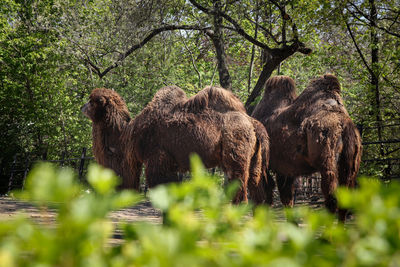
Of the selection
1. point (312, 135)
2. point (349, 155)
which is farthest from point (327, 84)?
point (349, 155)

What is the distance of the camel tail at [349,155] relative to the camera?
453 centimetres

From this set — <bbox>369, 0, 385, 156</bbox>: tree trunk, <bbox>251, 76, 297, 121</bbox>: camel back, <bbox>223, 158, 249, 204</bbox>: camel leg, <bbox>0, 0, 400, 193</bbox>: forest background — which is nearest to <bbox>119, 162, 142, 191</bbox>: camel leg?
<bbox>223, 158, 249, 204</bbox>: camel leg

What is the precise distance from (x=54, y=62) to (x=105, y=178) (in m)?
15.9

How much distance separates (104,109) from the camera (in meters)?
5.13

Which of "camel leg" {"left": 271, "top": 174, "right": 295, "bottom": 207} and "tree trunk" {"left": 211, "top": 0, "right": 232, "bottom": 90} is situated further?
"tree trunk" {"left": 211, "top": 0, "right": 232, "bottom": 90}

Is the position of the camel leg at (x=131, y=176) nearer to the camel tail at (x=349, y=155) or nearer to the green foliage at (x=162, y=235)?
the camel tail at (x=349, y=155)

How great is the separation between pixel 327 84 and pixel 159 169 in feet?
8.61

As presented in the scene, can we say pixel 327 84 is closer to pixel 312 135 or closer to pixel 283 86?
pixel 283 86

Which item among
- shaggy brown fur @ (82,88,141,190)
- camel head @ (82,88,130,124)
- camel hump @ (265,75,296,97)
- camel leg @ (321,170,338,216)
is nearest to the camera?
camel leg @ (321,170,338,216)

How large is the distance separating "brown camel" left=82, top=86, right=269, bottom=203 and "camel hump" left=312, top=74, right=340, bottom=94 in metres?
1.15

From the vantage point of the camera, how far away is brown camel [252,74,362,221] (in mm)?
4488

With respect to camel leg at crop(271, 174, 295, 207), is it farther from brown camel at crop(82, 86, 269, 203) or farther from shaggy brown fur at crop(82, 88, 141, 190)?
shaggy brown fur at crop(82, 88, 141, 190)

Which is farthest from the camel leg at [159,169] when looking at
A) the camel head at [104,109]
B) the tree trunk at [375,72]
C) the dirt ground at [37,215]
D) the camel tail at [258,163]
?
the tree trunk at [375,72]

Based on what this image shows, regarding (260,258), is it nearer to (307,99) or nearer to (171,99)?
(171,99)
